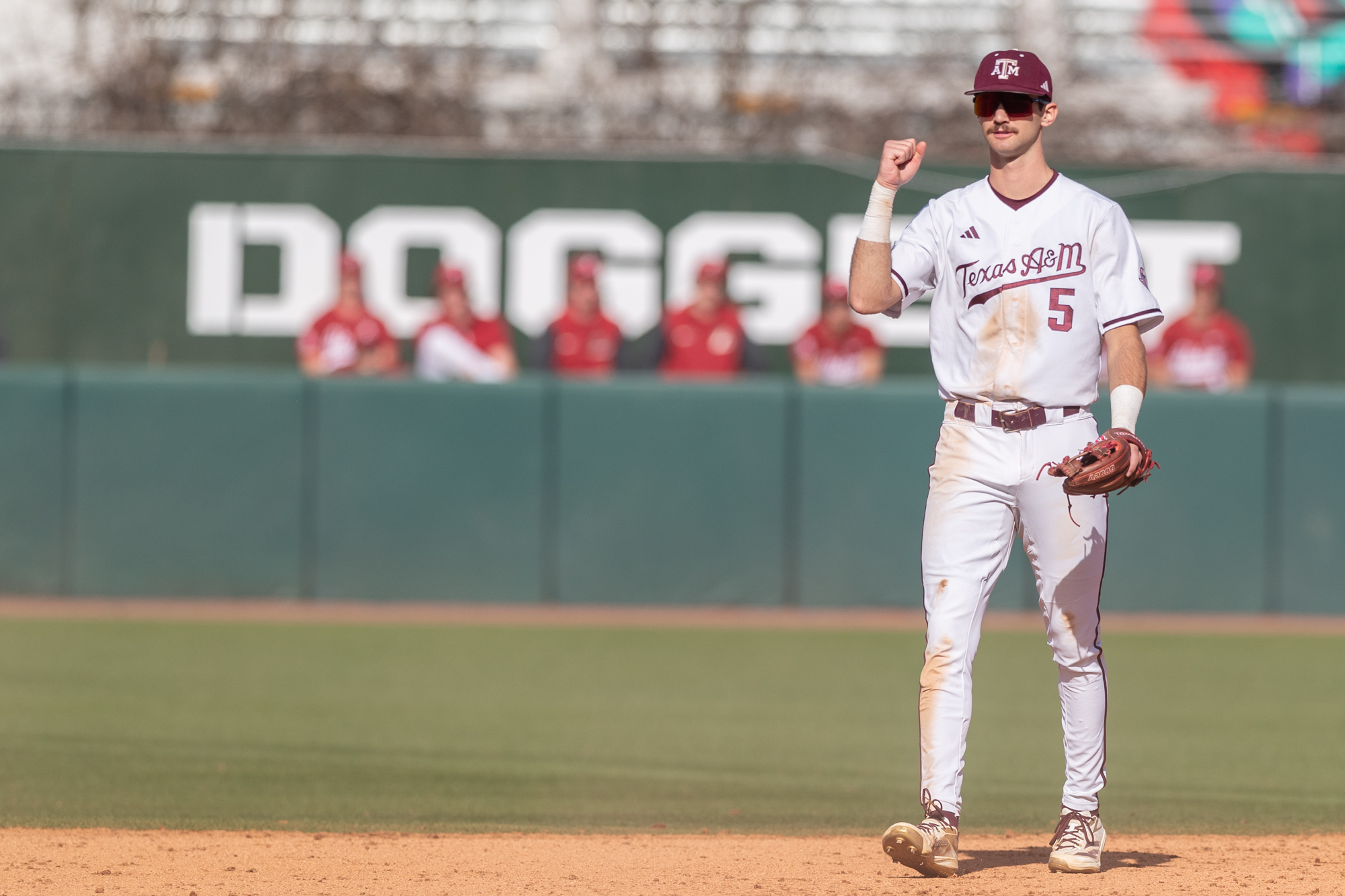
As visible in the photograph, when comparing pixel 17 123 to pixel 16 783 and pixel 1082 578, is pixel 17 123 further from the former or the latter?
pixel 1082 578

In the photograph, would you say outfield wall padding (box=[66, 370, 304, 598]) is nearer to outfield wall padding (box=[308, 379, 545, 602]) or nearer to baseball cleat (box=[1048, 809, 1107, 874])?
outfield wall padding (box=[308, 379, 545, 602])

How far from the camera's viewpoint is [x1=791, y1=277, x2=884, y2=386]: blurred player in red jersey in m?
11.7

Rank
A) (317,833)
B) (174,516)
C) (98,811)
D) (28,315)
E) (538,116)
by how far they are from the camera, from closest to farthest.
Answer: (317,833) → (98,811) → (174,516) → (28,315) → (538,116)

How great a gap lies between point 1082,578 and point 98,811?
2.94 metres

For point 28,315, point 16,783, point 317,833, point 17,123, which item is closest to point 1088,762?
point 317,833

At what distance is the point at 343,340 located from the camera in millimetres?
11453

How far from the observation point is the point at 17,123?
573 inches

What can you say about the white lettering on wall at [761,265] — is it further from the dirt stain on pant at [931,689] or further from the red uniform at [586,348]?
the dirt stain on pant at [931,689]

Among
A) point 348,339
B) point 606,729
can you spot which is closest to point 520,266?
point 348,339

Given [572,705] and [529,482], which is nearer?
[572,705]

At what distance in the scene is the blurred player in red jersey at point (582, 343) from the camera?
11.5 meters

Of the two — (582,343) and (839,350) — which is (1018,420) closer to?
(582,343)

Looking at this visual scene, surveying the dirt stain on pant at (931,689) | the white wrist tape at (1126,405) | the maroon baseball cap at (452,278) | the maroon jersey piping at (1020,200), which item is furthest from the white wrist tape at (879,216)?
the maroon baseball cap at (452,278)

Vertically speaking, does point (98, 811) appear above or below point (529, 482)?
below
